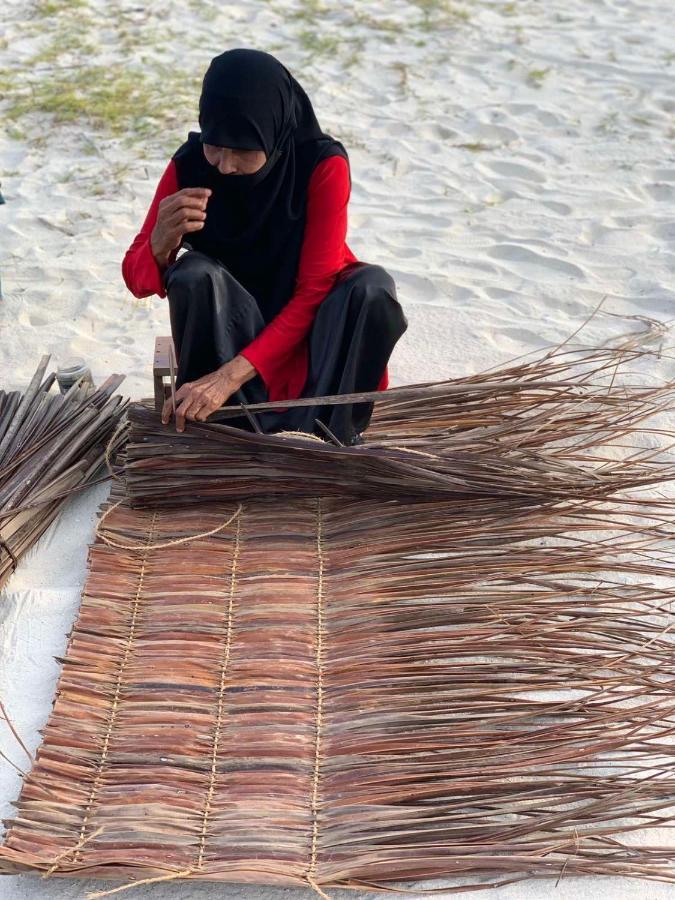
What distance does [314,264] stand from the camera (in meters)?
2.41

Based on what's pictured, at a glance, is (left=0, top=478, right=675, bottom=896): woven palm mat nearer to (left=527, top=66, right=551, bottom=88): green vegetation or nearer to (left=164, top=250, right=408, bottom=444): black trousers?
(left=164, top=250, right=408, bottom=444): black trousers

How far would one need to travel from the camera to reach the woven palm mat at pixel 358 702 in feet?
5.55

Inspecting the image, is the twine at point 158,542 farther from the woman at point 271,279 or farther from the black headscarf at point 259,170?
the black headscarf at point 259,170

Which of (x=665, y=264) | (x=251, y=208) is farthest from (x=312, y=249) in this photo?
(x=665, y=264)

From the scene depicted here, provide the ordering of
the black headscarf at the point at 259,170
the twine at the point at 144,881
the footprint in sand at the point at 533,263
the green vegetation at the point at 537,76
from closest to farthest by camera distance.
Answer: the twine at the point at 144,881 → the black headscarf at the point at 259,170 → the footprint in sand at the point at 533,263 → the green vegetation at the point at 537,76

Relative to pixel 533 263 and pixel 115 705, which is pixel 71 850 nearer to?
pixel 115 705

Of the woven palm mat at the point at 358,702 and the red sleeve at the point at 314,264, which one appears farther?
the red sleeve at the point at 314,264

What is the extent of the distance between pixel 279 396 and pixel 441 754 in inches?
40.4

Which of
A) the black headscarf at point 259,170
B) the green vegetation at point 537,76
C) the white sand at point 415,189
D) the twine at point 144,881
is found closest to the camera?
the twine at point 144,881

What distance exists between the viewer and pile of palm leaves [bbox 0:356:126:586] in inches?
91.0

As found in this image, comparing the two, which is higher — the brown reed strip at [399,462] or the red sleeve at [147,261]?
the red sleeve at [147,261]

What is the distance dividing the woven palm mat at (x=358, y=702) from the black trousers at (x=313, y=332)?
0.77ft

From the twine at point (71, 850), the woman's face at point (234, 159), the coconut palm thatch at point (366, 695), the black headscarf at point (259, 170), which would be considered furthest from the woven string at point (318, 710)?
the woman's face at point (234, 159)

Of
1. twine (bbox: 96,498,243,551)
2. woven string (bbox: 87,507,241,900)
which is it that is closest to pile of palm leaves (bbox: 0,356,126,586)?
twine (bbox: 96,498,243,551)
